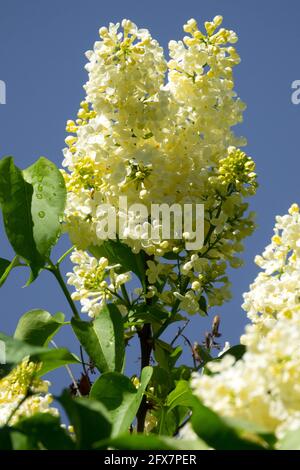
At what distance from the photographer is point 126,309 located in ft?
5.08

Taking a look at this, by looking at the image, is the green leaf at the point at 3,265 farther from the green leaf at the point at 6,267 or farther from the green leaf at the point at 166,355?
the green leaf at the point at 166,355

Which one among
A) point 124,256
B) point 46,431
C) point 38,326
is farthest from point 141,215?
point 46,431

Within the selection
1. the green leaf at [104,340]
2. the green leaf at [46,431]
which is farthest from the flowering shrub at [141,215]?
the green leaf at [46,431]

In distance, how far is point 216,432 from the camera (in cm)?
61

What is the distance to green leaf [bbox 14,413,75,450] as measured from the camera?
0.64 meters

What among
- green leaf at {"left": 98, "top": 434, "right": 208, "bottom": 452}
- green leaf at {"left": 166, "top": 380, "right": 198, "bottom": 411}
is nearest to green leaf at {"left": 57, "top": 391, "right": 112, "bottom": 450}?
green leaf at {"left": 98, "top": 434, "right": 208, "bottom": 452}

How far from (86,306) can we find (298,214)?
47 cm

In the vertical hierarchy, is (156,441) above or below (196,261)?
below

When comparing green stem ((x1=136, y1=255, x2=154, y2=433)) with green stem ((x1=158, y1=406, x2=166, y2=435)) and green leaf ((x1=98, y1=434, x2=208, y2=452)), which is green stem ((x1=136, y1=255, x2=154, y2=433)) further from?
green leaf ((x1=98, y1=434, x2=208, y2=452))

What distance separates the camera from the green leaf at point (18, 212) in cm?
141

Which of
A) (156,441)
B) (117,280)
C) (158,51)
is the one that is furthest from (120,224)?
(156,441)

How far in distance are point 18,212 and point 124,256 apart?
25cm

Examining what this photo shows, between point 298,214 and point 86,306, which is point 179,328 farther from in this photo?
point 298,214

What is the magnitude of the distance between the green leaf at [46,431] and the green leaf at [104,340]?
719 mm
